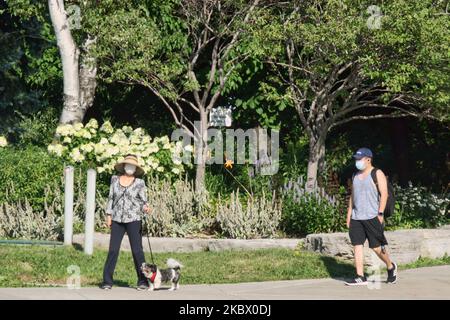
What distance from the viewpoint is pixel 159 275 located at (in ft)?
38.9

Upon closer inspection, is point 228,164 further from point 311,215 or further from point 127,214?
point 127,214

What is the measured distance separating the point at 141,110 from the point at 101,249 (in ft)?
23.2

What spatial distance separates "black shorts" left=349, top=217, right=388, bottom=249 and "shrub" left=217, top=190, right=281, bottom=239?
3677mm

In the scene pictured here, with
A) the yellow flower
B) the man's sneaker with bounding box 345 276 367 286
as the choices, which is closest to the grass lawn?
the man's sneaker with bounding box 345 276 367 286

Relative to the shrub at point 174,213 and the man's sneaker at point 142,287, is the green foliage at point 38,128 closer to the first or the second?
the shrub at point 174,213

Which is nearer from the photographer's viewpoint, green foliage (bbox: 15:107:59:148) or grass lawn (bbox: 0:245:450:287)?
grass lawn (bbox: 0:245:450:287)

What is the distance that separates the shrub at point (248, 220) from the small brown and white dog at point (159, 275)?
4.08 meters

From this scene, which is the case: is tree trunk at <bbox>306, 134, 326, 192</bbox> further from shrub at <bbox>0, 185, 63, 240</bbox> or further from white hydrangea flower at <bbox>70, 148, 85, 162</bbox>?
shrub at <bbox>0, 185, 63, 240</bbox>

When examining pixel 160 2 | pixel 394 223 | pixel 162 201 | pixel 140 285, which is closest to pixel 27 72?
pixel 160 2

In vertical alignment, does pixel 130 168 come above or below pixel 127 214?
above

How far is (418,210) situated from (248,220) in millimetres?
3313

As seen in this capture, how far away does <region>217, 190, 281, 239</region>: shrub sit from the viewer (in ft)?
52.4

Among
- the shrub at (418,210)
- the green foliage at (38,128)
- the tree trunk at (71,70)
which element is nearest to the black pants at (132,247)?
the shrub at (418,210)

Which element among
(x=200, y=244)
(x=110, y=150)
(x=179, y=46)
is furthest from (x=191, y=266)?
(x=179, y=46)
